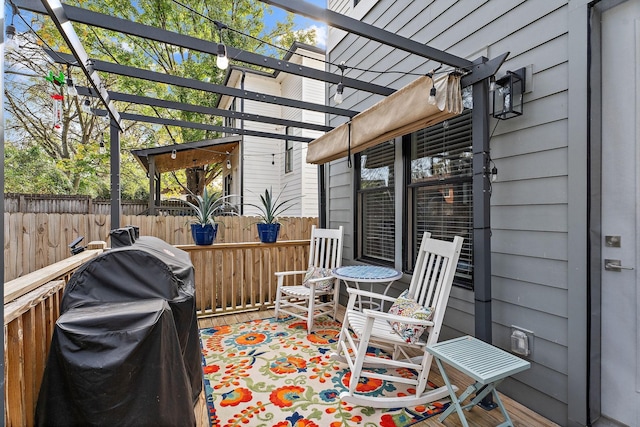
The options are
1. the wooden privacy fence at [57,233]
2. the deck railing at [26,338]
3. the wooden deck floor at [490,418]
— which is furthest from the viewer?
the wooden privacy fence at [57,233]

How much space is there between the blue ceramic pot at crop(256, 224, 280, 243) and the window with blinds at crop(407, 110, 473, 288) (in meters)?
1.90

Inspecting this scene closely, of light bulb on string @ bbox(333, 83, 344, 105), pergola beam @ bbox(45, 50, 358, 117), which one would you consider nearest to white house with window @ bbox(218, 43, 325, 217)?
pergola beam @ bbox(45, 50, 358, 117)

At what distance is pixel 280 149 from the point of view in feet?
30.1

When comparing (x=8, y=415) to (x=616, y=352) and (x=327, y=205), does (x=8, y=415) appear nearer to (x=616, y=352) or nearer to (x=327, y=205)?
(x=616, y=352)

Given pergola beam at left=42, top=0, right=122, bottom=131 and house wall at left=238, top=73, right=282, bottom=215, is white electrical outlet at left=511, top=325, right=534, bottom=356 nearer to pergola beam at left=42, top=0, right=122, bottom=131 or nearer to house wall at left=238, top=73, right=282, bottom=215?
pergola beam at left=42, top=0, right=122, bottom=131

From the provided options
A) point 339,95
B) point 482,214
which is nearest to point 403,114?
point 339,95

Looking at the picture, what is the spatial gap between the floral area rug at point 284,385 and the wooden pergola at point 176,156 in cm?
499

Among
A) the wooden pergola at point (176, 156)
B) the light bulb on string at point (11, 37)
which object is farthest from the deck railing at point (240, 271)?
the wooden pergola at point (176, 156)

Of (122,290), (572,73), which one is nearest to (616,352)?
(572,73)

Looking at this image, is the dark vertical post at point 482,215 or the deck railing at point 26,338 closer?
the deck railing at point 26,338

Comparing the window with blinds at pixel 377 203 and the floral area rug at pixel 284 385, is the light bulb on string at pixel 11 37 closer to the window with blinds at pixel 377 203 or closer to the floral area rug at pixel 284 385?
the floral area rug at pixel 284 385

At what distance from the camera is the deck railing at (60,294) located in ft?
3.98

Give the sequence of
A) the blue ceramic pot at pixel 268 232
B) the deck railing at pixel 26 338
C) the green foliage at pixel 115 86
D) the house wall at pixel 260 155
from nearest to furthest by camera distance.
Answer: the deck railing at pixel 26 338 < the blue ceramic pot at pixel 268 232 < the house wall at pixel 260 155 < the green foliage at pixel 115 86

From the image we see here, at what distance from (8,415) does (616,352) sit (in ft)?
9.27
